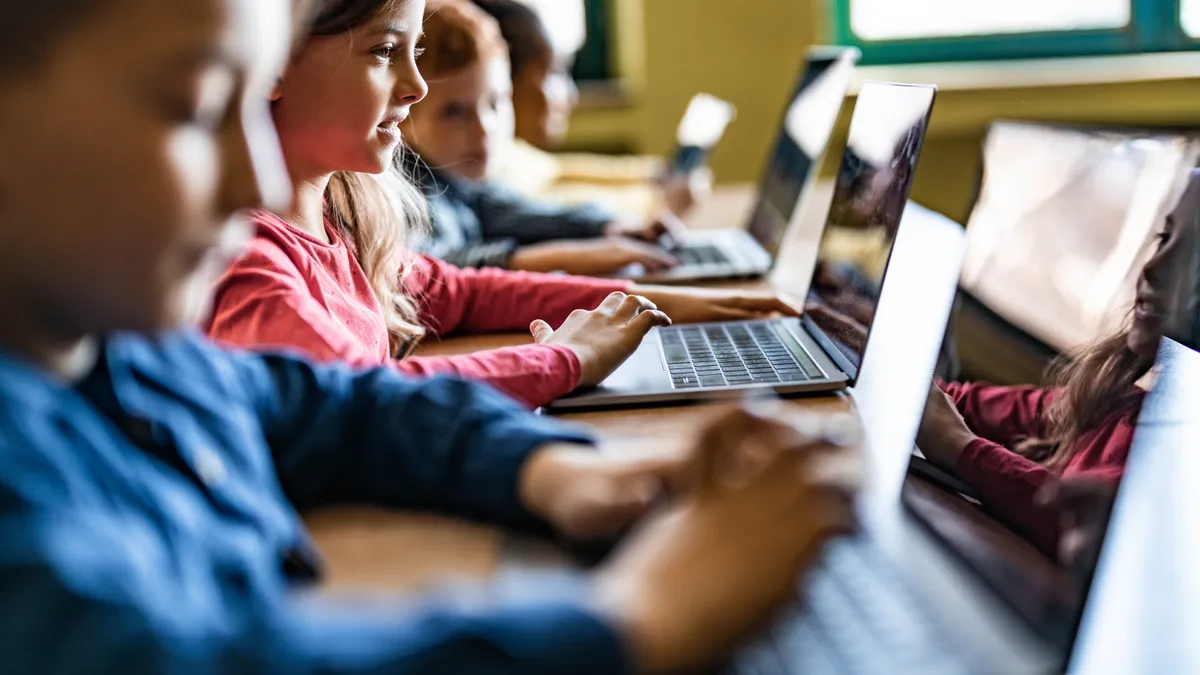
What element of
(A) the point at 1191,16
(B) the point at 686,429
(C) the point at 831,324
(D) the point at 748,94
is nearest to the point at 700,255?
(C) the point at 831,324

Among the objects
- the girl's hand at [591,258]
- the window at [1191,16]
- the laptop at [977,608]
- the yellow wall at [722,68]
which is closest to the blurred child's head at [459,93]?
the girl's hand at [591,258]

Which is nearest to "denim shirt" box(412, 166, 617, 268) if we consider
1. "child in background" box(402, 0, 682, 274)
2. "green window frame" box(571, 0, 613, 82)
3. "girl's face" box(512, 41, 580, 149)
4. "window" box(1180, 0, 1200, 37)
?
"child in background" box(402, 0, 682, 274)

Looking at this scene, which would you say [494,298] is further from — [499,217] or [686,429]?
[499,217]

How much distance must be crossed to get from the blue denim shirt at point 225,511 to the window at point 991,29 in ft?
9.77

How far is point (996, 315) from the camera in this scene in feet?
2.85

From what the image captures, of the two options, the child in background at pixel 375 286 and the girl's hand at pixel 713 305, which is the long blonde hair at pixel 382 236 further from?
the girl's hand at pixel 713 305

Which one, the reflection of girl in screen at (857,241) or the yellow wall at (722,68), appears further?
the yellow wall at (722,68)

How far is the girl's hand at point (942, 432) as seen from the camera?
68 cm

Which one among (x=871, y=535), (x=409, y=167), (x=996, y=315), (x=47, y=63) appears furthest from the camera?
(x=409, y=167)

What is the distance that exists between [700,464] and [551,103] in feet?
6.90

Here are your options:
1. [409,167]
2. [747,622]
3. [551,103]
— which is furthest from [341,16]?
[551,103]

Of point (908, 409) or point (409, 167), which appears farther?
point (409, 167)

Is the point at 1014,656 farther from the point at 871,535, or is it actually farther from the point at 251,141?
the point at 251,141

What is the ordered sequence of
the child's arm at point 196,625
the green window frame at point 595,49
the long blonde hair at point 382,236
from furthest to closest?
the green window frame at point 595,49
the long blonde hair at point 382,236
the child's arm at point 196,625
